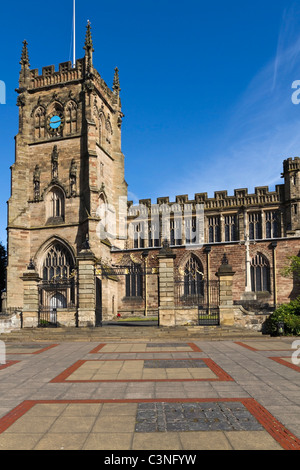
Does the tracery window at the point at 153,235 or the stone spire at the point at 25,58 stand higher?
the stone spire at the point at 25,58

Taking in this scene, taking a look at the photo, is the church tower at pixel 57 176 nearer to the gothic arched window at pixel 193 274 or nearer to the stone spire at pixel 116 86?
the stone spire at pixel 116 86

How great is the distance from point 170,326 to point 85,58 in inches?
987

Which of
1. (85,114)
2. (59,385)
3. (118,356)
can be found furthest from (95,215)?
(59,385)

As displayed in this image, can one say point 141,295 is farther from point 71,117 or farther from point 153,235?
point 71,117

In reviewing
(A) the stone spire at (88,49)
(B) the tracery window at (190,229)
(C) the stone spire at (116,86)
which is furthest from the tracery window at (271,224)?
(A) the stone spire at (88,49)

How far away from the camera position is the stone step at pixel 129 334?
56.2 ft

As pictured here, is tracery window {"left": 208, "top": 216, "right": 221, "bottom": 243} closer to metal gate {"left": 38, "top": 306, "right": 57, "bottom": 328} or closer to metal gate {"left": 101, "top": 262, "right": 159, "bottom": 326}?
metal gate {"left": 101, "top": 262, "right": 159, "bottom": 326}

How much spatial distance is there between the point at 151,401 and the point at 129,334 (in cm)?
1114

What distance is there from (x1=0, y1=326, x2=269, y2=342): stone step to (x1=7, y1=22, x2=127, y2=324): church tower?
41.2 feet

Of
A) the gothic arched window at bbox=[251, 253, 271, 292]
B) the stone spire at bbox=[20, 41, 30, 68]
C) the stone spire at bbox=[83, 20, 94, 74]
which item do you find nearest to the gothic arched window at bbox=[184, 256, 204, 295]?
the gothic arched window at bbox=[251, 253, 271, 292]

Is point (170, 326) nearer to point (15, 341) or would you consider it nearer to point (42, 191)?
point (15, 341)

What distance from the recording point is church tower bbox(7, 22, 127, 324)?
32.5m

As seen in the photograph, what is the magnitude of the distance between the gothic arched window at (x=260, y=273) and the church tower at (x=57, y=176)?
11938 mm

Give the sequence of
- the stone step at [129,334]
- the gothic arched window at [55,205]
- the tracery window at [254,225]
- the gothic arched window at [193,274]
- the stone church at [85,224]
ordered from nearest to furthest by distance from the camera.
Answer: the stone step at [129,334] → the stone church at [85,224] → the gothic arched window at [193,274] → the gothic arched window at [55,205] → the tracery window at [254,225]
